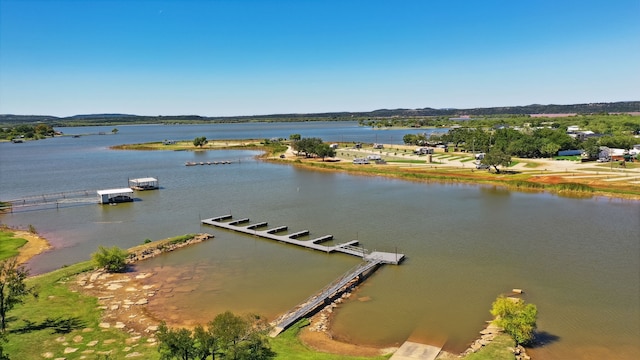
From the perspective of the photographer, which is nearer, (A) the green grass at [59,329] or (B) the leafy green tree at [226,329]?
(B) the leafy green tree at [226,329]

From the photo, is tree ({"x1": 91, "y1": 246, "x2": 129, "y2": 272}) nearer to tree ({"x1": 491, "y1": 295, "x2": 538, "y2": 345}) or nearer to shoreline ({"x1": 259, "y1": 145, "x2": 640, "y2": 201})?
tree ({"x1": 491, "y1": 295, "x2": 538, "y2": 345})

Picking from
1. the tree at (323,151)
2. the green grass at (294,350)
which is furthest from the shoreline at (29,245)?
the tree at (323,151)

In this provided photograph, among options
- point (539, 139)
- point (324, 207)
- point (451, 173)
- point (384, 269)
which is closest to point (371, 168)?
point (451, 173)

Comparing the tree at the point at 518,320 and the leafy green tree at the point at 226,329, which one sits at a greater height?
Result: the leafy green tree at the point at 226,329

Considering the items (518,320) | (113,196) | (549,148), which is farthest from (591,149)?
(113,196)

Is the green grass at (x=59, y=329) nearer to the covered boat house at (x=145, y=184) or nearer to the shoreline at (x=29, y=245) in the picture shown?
the shoreline at (x=29, y=245)

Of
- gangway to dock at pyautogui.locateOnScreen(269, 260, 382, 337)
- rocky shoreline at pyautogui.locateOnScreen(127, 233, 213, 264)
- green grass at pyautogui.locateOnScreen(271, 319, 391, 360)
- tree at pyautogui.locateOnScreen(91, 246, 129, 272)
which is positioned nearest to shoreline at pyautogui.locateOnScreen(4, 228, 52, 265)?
tree at pyautogui.locateOnScreen(91, 246, 129, 272)

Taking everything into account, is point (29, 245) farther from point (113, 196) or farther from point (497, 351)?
point (497, 351)
